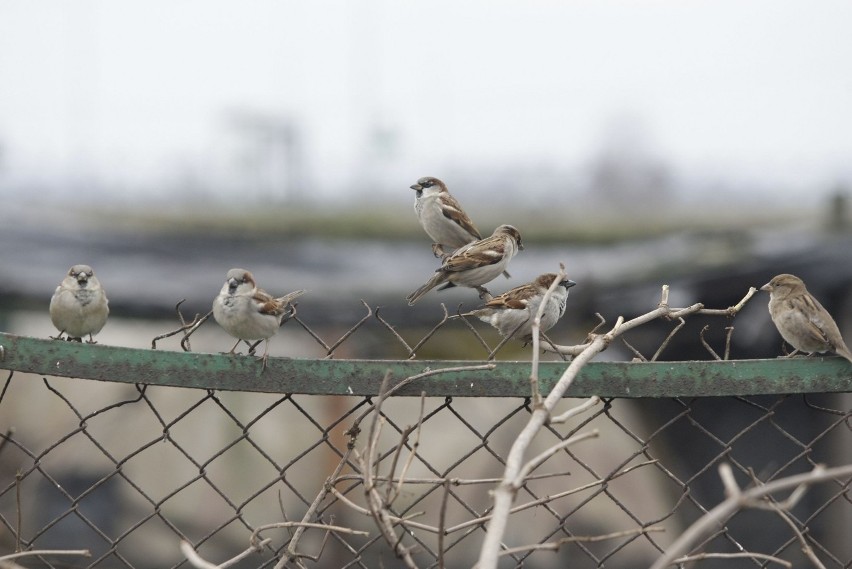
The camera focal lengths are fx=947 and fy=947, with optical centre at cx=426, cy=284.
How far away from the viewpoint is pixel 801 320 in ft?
9.45

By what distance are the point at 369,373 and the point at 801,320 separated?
1615 mm

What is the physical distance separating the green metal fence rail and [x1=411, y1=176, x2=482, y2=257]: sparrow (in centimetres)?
206

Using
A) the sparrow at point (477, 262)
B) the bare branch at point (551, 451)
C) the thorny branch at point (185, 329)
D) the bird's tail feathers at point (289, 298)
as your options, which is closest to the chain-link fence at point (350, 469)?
the sparrow at point (477, 262)

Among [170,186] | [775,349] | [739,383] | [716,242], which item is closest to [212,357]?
[739,383]

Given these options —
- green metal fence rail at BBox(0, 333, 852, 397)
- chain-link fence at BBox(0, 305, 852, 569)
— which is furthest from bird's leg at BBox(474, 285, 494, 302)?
chain-link fence at BBox(0, 305, 852, 569)

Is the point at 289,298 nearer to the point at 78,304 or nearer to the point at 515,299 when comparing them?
the point at 78,304

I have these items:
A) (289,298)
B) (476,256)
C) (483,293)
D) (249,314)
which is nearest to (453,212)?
(476,256)

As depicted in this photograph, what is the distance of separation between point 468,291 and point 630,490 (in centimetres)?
167

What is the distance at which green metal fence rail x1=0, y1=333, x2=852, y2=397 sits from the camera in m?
1.86

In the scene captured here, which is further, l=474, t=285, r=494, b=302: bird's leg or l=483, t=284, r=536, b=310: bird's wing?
l=483, t=284, r=536, b=310: bird's wing

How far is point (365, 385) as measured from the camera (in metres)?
1.86

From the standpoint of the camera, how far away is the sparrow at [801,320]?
2725mm

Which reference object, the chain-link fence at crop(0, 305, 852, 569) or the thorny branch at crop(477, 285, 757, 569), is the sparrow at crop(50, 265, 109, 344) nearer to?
the thorny branch at crop(477, 285, 757, 569)

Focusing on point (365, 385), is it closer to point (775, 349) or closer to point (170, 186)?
point (775, 349)
